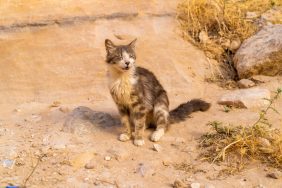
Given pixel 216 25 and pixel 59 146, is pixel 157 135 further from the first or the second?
pixel 216 25

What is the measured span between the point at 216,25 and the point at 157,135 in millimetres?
3837

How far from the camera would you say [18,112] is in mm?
6578

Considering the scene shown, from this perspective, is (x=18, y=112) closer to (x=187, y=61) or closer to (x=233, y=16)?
(x=187, y=61)

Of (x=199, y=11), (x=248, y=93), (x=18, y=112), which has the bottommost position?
(x=18, y=112)

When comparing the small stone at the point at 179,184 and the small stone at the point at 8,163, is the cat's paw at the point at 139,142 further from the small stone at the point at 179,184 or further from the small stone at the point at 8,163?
the small stone at the point at 8,163

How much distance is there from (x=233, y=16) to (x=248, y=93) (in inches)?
97.2

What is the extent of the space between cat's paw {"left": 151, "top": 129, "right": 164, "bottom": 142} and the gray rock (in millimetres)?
1433

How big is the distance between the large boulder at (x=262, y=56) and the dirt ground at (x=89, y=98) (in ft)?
0.77

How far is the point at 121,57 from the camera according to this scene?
5336 millimetres

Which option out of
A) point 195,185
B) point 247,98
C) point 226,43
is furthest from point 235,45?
point 195,185

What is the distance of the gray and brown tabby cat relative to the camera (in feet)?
17.7

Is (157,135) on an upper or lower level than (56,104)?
upper

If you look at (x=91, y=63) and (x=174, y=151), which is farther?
(x=91, y=63)

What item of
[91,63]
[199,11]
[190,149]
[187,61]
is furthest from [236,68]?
[190,149]
